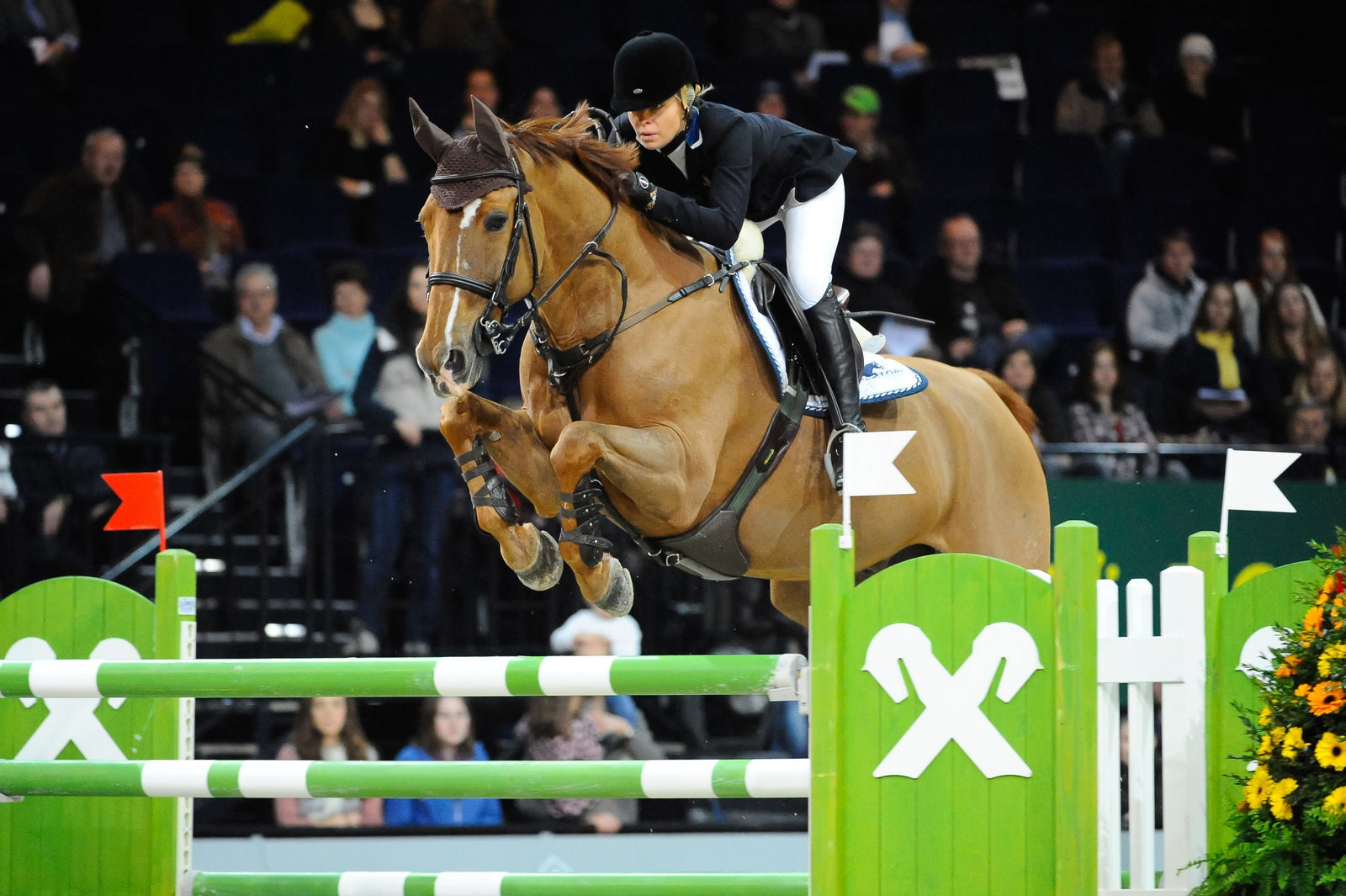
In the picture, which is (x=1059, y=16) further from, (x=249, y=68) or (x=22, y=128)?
(x=22, y=128)

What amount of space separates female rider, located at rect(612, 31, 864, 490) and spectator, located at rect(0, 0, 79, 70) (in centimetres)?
558

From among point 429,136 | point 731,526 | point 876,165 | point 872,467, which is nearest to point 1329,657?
point 872,467

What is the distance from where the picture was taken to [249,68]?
8461mm

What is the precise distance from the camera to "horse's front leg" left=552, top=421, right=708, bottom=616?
11.1 feet

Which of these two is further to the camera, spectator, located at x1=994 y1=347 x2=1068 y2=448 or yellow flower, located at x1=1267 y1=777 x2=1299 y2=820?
spectator, located at x1=994 y1=347 x2=1068 y2=448

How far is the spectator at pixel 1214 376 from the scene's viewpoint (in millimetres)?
7434

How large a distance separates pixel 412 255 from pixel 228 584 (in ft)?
6.27

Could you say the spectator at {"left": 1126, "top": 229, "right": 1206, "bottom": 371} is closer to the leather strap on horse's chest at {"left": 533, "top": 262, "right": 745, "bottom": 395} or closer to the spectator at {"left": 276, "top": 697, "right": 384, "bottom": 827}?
the spectator at {"left": 276, "top": 697, "right": 384, "bottom": 827}

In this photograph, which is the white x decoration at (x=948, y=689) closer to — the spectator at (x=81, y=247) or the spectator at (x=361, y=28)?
the spectator at (x=81, y=247)

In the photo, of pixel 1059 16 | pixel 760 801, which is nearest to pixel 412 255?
pixel 760 801

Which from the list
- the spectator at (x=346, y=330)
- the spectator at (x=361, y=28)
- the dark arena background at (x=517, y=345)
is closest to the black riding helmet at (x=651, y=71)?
the dark arena background at (x=517, y=345)

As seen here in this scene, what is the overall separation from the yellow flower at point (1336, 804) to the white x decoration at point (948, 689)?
1.66 ft

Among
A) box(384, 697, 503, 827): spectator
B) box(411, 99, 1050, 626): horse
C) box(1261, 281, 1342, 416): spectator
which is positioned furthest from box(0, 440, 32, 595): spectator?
box(1261, 281, 1342, 416): spectator

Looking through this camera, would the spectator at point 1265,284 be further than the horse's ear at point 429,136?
Yes
